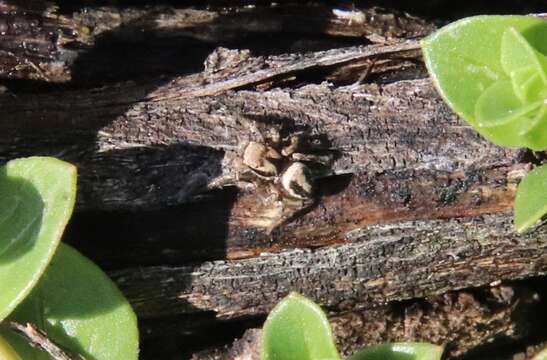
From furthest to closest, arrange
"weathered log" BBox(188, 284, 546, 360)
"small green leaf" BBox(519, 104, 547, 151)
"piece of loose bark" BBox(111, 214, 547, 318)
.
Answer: "weathered log" BBox(188, 284, 546, 360) < "piece of loose bark" BBox(111, 214, 547, 318) < "small green leaf" BBox(519, 104, 547, 151)

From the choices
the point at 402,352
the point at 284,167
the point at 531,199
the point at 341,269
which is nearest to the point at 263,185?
the point at 284,167

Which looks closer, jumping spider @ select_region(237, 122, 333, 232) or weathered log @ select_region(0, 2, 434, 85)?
jumping spider @ select_region(237, 122, 333, 232)

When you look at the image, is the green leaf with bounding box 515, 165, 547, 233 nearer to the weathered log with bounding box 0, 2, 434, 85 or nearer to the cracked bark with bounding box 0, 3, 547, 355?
the cracked bark with bounding box 0, 3, 547, 355

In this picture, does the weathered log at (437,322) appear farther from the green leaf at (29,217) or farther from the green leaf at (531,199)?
the green leaf at (29,217)

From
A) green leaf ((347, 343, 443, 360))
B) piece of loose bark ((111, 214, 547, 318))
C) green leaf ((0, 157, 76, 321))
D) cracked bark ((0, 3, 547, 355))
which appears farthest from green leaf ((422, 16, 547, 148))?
green leaf ((0, 157, 76, 321))

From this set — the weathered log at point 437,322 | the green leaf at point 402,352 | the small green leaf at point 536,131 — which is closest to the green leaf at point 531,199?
the small green leaf at point 536,131

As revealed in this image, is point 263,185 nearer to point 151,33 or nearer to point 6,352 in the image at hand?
point 151,33

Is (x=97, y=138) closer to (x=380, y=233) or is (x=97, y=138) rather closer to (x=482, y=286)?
(x=380, y=233)
